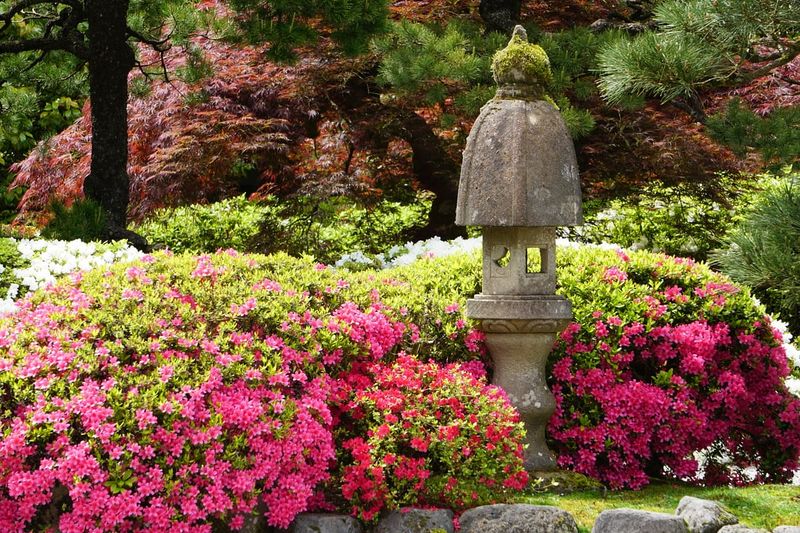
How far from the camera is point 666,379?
5.41 meters

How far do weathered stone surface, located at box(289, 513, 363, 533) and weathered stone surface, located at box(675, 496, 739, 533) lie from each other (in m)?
1.43

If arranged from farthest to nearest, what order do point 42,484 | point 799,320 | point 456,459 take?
point 799,320 < point 456,459 < point 42,484

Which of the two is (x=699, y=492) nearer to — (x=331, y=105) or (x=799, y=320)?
(x=799, y=320)

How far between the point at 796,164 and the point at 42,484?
17.8ft

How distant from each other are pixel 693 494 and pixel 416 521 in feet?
6.22

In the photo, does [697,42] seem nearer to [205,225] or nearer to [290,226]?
[290,226]

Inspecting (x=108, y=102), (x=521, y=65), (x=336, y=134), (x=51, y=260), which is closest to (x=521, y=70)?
(x=521, y=65)

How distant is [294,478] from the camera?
3846mm

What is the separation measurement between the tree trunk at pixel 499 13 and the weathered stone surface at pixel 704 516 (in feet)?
20.8

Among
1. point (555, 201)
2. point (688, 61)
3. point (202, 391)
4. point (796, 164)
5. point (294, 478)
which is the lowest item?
point (294, 478)

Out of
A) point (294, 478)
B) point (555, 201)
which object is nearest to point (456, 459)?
point (294, 478)

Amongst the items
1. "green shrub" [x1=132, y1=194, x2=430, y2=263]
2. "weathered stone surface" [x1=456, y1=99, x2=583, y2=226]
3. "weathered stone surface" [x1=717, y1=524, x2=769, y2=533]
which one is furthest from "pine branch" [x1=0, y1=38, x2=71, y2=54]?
"weathered stone surface" [x1=717, y1=524, x2=769, y2=533]

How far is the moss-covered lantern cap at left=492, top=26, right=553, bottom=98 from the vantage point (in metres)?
5.14

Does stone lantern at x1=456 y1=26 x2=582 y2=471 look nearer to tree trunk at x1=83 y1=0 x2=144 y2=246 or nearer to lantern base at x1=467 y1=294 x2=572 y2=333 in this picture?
lantern base at x1=467 y1=294 x2=572 y2=333
